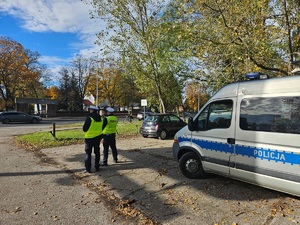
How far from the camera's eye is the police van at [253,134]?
4.11 metres

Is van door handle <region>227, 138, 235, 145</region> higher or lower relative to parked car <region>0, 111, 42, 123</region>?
higher

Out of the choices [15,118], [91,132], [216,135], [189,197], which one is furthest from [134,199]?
[15,118]

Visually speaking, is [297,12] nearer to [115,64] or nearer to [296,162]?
[296,162]

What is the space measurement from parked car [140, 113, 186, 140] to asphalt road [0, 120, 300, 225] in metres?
6.86

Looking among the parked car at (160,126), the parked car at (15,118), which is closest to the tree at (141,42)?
the parked car at (160,126)

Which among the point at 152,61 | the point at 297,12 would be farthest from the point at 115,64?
the point at 297,12

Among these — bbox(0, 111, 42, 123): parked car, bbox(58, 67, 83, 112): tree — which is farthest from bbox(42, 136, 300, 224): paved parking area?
bbox(58, 67, 83, 112): tree

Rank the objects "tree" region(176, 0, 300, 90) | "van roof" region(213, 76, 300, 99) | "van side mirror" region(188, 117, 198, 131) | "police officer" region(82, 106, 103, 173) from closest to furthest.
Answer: "van roof" region(213, 76, 300, 99) → "van side mirror" region(188, 117, 198, 131) → "police officer" region(82, 106, 103, 173) → "tree" region(176, 0, 300, 90)

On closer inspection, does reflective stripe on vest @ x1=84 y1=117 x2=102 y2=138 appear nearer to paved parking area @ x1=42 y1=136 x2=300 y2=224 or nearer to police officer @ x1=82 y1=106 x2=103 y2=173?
police officer @ x1=82 y1=106 x2=103 y2=173

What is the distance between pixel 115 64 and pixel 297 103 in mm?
16425

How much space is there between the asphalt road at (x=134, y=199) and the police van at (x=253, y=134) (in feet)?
1.51

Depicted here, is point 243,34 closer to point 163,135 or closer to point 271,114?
point 271,114

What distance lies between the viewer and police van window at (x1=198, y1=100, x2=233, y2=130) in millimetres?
5207

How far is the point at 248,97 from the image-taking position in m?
4.84
